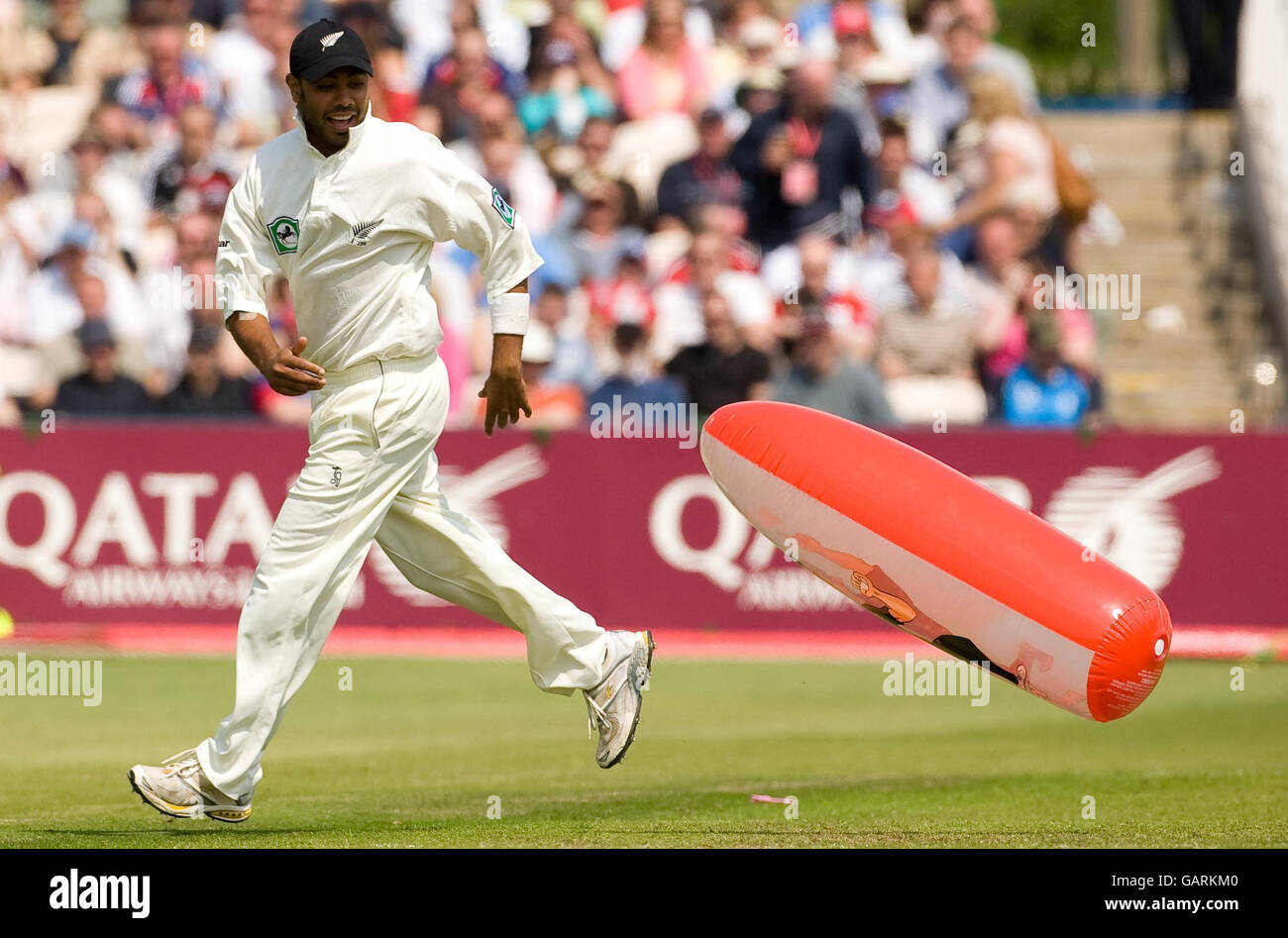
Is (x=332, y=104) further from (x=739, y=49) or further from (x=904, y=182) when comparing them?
(x=739, y=49)

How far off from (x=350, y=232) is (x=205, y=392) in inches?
→ 322

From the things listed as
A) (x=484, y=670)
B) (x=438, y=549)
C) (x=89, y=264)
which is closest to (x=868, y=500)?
(x=438, y=549)

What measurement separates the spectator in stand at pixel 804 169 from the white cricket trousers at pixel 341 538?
949 centimetres

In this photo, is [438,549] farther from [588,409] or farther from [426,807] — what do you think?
[588,409]

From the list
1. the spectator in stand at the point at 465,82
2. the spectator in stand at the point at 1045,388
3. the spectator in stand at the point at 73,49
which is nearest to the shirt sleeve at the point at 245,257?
the spectator in stand at the point at 1045,388

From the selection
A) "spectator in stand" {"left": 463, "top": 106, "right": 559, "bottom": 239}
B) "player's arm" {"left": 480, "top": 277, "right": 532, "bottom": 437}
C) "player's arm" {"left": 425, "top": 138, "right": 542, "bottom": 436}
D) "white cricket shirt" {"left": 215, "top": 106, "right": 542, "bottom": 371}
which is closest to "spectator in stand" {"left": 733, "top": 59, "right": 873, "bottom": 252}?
"spectator in stand" {"left": 463, "top": 106, "right": 559, "bottom": 239}

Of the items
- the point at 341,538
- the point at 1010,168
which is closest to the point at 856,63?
the point at 1010,168

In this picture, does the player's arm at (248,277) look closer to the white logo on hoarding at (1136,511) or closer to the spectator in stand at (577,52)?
the white logo on hoarding at (1136,511)

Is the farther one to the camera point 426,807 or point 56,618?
point 56,618

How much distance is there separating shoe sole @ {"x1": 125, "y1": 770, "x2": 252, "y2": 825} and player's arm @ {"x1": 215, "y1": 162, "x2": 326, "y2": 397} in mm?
1497

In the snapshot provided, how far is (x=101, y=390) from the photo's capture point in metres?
15.8

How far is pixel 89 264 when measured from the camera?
17.0 m

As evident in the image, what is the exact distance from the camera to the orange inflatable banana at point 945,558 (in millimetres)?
8117
